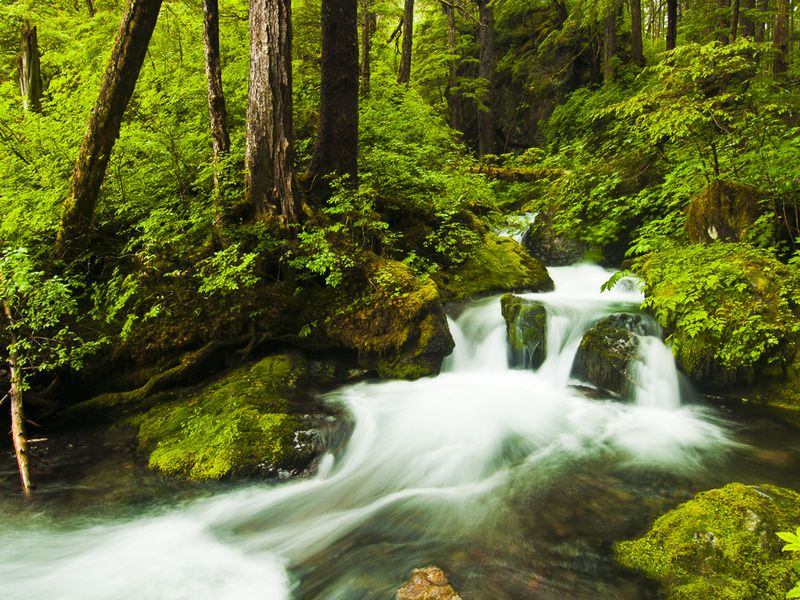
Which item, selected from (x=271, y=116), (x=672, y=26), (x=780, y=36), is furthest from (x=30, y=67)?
(x=780, y=36)

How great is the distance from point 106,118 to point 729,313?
8.17 meters

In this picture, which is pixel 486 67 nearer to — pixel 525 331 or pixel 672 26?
pixel 672 26

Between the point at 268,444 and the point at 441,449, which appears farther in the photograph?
the point at 441,449

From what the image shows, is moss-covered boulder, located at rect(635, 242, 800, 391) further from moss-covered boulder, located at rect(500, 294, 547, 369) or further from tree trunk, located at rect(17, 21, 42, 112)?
tree trunk, located at rect(17, 21, 42, 112)

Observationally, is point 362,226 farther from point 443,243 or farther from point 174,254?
point 174,254

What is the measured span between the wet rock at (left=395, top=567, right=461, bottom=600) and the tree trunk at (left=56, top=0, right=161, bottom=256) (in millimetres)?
6119

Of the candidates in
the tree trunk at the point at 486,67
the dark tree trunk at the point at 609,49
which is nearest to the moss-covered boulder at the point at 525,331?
the tree trunk at the point at 486,67

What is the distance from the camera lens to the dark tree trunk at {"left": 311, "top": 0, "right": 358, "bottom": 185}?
703 cm

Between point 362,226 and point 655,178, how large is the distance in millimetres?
7181

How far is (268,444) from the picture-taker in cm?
464

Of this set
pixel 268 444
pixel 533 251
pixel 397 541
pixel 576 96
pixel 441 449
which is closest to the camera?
pixel 397 541

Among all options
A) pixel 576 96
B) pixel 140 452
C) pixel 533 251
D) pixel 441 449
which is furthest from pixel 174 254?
pixel 576 96

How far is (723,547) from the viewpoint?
283cm

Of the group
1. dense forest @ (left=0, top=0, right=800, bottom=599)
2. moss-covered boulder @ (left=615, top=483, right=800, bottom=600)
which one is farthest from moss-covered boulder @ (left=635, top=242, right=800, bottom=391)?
moss-covered boulder @ (left=615, top=483, right=800, bottom=600)
